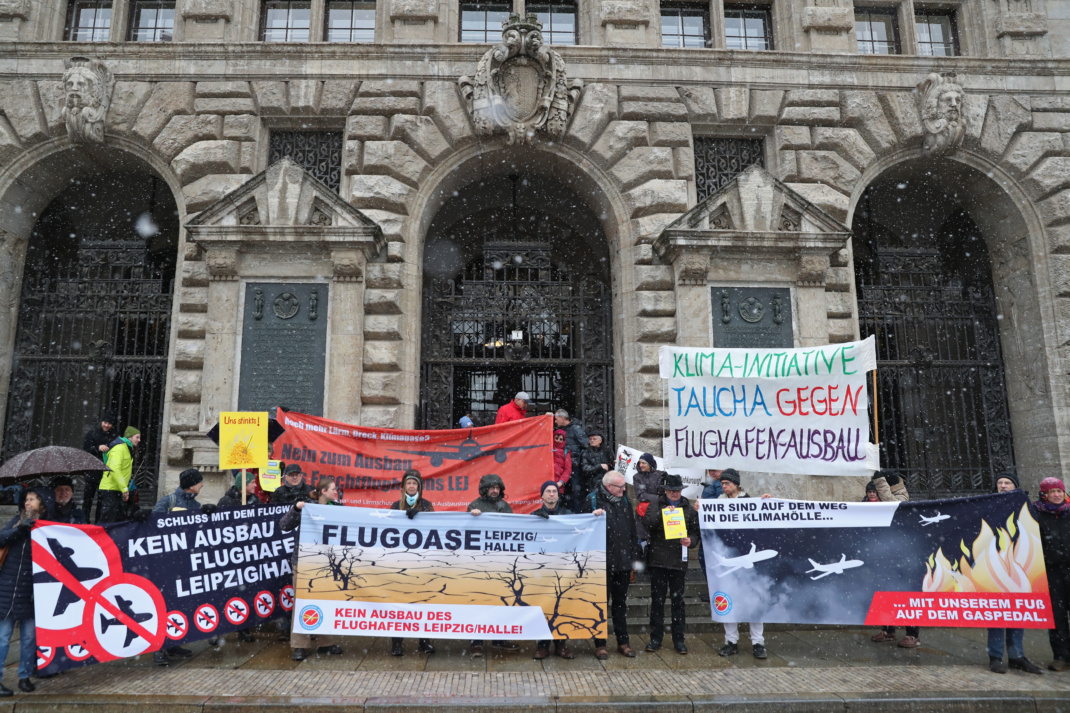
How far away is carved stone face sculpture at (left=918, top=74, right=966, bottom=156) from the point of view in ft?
40.8

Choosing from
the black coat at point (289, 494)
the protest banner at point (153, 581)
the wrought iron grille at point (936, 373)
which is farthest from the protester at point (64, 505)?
the wrought iron grille at point (936, 373)

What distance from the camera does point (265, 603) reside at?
24.2ft

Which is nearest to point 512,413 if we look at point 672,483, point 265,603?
point 672,483

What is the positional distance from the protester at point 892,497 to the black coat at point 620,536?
120 inches

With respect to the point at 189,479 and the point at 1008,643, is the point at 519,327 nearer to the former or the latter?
the point at 189,479

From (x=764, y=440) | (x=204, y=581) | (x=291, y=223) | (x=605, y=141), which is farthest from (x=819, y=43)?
(x=204, y=581)

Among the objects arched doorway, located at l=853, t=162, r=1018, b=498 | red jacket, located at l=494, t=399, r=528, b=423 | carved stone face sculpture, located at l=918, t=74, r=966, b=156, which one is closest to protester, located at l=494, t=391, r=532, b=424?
red jacket, located at l=494, t=399, r=528, b=423

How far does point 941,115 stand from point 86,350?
666 inches

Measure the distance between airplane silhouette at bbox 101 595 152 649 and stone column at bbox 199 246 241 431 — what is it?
14.7ft

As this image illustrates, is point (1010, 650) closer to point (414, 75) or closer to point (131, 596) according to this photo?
point (131, 596)

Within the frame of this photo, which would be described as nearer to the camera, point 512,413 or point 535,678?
point 535,678

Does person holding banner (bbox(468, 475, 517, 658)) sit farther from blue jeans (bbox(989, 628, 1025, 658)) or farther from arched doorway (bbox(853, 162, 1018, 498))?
arched doorway (bbox(853, 162, 1018, 498))

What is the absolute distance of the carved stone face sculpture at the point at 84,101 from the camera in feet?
39.3

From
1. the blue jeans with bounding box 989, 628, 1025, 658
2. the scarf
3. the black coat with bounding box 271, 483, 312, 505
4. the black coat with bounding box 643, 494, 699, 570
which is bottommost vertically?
the blue jeans with bounding box 989, 628, 1025, 658
